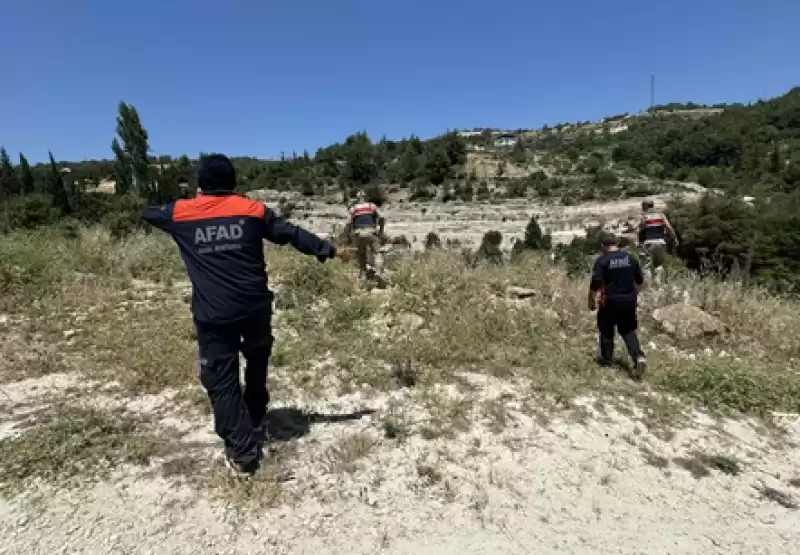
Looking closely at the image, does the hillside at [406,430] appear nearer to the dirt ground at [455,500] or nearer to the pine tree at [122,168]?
the dirt ground at [455,500]

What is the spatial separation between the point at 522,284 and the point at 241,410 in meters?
5.39

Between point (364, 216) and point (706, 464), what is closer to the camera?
point (706, 464)

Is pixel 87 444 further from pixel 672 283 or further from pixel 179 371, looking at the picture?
pixel 672 283

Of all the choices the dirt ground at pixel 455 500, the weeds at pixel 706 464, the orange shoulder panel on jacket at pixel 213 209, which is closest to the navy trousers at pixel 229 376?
the dirt ground at pixel 455 500

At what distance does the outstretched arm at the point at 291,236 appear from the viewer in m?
3.26

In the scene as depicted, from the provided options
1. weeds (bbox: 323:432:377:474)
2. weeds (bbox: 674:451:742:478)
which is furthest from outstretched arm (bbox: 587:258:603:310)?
weeds (bbox: 323:432:377:474)

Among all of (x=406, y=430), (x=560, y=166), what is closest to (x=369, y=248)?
(x=406, y=430)

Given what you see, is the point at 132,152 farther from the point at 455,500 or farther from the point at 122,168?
the point at 455,500

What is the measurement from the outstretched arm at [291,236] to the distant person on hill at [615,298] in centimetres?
315

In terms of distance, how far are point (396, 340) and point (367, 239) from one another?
2.30m

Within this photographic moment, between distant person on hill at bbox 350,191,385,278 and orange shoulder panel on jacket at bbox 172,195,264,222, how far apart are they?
4325mm

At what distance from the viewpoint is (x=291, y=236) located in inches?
128

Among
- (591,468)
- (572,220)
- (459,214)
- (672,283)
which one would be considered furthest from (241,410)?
(459,214)

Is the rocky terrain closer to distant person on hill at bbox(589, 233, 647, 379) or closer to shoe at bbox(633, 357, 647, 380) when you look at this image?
distant person on hill at bbox(589, 233, 647, 379)
